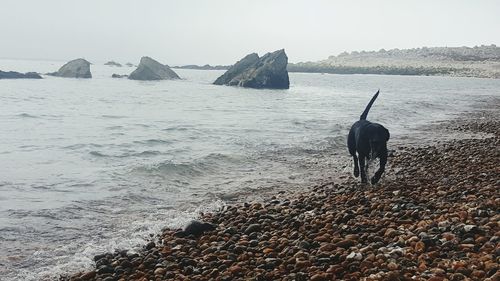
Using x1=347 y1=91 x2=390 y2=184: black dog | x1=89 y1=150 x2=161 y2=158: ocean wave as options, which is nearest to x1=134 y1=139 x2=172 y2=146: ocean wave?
x1=89 y1=150 x2=161 y2=158: ocean wave

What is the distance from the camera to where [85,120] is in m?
22.0

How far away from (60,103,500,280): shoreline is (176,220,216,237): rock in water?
0.16 meters

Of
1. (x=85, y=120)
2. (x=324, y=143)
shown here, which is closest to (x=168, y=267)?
(x=324, y=143)

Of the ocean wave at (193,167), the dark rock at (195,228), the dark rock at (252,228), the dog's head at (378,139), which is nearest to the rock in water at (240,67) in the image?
the ocean wave at (193,167)

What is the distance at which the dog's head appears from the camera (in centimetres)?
873

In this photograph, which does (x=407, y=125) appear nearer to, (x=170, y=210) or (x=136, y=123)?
(x=136, y=123)

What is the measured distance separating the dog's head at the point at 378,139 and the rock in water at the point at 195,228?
3706 millimetres

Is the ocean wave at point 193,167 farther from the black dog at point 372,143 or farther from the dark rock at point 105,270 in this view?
the dark rock at point 105,270

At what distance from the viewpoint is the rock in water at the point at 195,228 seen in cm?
671

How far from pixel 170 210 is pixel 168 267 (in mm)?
2954

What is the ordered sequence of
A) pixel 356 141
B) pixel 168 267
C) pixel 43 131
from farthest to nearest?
pixel 43 131
pixel 356 141
pixel 168 267

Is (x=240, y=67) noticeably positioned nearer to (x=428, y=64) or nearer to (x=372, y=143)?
(x=372, y=143)

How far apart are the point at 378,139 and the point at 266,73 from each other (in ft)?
156

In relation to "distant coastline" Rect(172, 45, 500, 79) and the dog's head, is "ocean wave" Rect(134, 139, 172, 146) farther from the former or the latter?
"distant coastline" Rect(172, 45, 500, 79)
